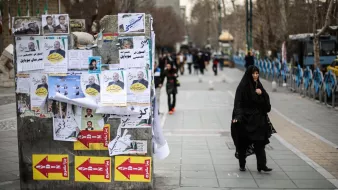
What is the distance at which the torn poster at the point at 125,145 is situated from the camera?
618 centimetres

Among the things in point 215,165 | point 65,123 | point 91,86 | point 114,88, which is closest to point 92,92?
point 91,86

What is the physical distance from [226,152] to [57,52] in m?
4.15

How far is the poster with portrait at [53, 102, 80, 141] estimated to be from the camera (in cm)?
625

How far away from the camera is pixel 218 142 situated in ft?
33.1

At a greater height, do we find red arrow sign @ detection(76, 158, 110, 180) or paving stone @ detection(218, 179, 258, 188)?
red arrow sign @ detection(76, 158, 110, 180)

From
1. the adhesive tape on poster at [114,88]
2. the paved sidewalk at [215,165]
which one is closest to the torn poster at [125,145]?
the adhesive tape on poster at [114,88]

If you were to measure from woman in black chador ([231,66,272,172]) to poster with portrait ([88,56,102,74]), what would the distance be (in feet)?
7.73

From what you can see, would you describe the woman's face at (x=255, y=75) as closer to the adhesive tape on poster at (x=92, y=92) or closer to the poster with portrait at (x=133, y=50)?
the poster with portrait at (x=133, y=50)

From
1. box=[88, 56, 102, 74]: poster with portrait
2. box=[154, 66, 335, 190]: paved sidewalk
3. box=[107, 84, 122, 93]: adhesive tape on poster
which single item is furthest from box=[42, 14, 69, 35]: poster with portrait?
box=[154, 66, 335, 190]: paved sidewalk

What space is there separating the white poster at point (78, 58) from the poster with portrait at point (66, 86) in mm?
137

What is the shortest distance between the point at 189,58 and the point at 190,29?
103931mm

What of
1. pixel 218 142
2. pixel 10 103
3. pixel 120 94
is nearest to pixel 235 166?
pixel 218 142

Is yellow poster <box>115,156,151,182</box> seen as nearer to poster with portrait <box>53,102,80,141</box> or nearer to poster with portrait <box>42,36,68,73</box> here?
poster with portrait <box>53,102,80,141</box>

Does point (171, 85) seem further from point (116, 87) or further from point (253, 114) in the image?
point (116, 87)
